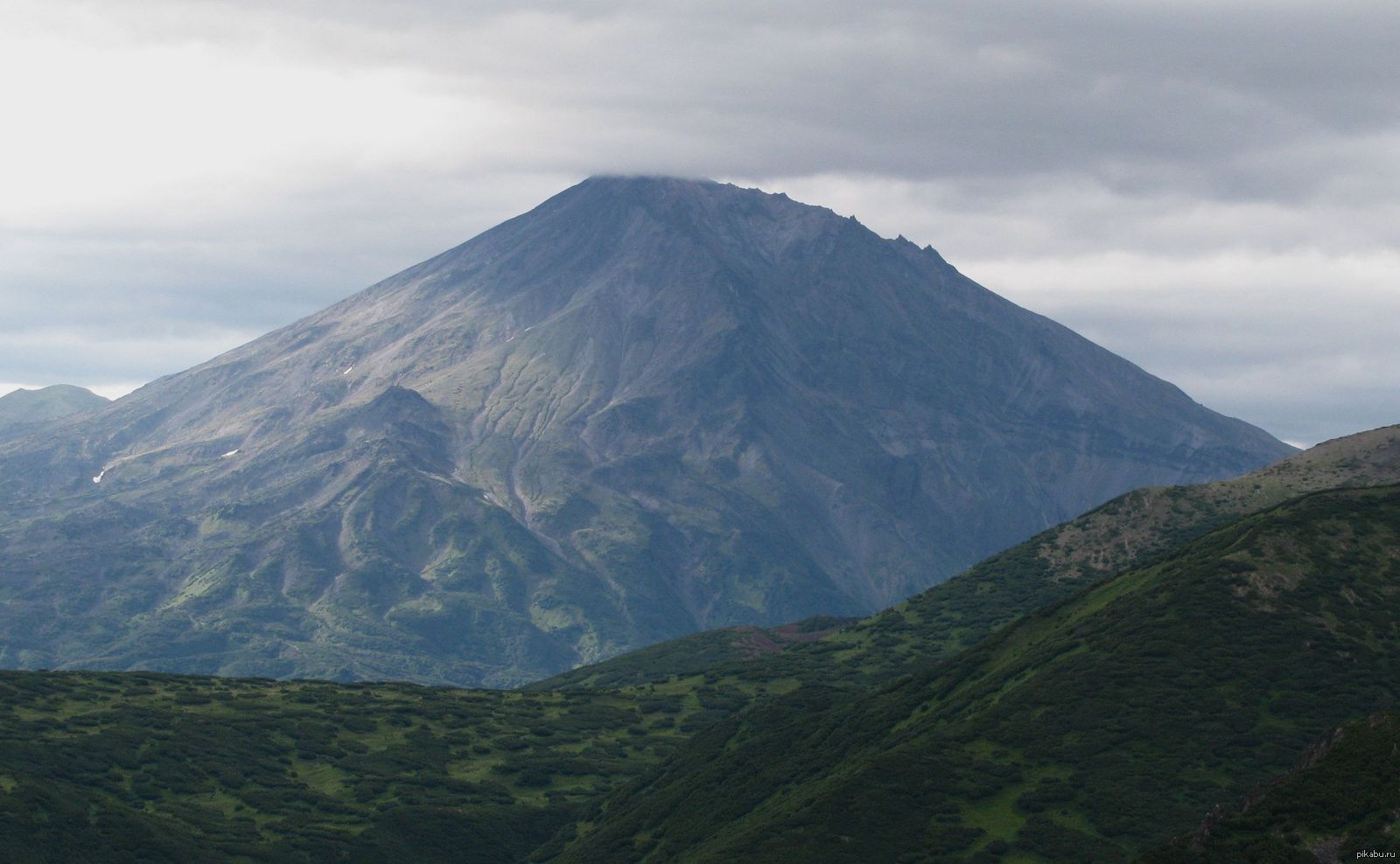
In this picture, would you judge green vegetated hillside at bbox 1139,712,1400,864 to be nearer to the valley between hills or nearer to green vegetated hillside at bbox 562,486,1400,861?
the valley between hills

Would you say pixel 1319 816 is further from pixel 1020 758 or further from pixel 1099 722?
pixel 1099 722

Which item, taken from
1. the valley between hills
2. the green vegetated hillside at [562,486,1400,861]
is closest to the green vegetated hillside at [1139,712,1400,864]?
the valley between hills

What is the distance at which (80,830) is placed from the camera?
164250mm

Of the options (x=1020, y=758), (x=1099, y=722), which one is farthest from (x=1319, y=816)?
(x=1099, y=722)

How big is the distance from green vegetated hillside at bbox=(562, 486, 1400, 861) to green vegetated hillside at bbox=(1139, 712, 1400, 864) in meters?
38.1

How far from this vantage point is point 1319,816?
268ft

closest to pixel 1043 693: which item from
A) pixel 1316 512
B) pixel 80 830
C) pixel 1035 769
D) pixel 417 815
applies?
pixel 1035 769

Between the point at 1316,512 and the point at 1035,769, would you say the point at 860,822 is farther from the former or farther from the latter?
the point at 1316,512

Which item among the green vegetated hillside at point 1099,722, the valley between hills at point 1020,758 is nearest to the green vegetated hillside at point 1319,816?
the valley between hills at point 1020,758

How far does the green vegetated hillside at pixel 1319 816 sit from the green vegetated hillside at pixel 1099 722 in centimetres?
3809

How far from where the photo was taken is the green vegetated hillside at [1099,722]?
129250mm

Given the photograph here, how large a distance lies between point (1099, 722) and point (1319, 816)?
5986 cm

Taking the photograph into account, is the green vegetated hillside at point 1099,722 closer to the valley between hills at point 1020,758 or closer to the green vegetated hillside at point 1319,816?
the valley between hills at point 1020,758

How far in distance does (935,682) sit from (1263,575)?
126 ft
